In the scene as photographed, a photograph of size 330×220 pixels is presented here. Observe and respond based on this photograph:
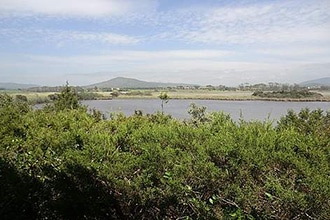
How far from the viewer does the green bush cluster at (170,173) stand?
13.1 ft

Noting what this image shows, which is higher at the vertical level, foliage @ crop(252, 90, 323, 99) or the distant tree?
the distant tree

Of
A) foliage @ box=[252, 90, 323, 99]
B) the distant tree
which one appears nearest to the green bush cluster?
the distant tree

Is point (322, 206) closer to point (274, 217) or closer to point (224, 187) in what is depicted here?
point (274, 217)

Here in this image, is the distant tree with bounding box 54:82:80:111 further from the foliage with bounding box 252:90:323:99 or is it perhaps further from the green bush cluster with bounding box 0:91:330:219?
the foliage with bounding box 252:90:323:99

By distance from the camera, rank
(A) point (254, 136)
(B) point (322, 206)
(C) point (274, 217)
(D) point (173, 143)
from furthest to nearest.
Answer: (D) point (173, 143) → (A) point (254, 136) → (C) point (274, 217) → (B) point (322, 206)

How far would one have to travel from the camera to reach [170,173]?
14.9 feet

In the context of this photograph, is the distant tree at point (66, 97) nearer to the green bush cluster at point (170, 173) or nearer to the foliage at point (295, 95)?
the green bush cluster at point (170, 173)

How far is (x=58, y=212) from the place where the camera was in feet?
16.9

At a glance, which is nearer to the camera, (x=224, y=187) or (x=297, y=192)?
(x=297, y=192)

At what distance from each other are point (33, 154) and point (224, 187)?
317 cm

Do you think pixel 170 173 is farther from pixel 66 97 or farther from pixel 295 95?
pixel 295 95

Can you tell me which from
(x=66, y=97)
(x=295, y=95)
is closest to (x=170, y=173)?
(x=66, y=97)

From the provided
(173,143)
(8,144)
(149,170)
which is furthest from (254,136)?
(8,144)

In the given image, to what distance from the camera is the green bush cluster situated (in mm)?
3996
